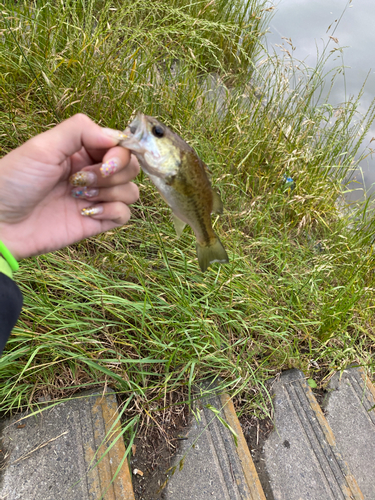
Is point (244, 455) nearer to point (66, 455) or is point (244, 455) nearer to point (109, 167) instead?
point (66, 455)

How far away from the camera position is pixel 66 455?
1.57 metres

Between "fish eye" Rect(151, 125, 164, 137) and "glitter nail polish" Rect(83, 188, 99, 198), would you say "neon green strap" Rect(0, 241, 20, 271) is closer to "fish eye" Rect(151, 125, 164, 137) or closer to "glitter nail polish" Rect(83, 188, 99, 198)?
"glitter nail polish" Rect(83, 188, 99, 198)

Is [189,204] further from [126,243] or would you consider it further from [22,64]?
[22,64]

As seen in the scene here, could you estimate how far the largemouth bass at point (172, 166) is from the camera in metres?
1.03

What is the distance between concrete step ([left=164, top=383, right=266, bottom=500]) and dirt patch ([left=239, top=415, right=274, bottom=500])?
5.4 inches

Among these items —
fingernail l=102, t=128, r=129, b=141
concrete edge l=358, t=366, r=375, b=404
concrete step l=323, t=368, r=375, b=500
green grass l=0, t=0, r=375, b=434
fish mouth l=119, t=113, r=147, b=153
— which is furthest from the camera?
concrete edge l=358, t=366, r=375, b=404

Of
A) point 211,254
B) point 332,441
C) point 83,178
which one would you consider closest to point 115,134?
point 83,178

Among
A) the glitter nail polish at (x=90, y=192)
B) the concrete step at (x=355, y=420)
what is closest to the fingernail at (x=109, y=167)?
the glitter nail polish at (x=90, y=192)

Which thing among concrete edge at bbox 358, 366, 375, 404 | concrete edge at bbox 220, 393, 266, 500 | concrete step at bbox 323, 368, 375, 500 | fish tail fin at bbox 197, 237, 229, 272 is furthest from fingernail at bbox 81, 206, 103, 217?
concrete edge at bbox 358, 366, 375, 404

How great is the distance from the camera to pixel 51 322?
5.90 feet

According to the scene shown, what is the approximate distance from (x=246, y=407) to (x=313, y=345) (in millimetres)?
722

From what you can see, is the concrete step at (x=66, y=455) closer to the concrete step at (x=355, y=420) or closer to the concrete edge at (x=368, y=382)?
the concrete step at (x=355, y=420)

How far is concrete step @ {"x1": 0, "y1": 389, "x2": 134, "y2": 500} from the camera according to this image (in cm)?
147

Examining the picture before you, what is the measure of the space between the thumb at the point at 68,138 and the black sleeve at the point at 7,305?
468mm
